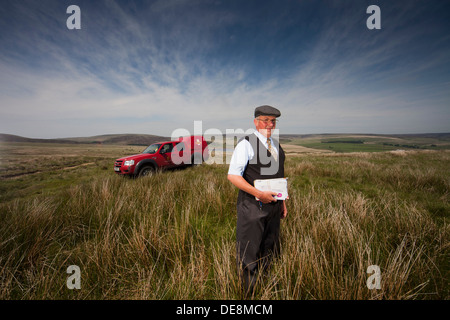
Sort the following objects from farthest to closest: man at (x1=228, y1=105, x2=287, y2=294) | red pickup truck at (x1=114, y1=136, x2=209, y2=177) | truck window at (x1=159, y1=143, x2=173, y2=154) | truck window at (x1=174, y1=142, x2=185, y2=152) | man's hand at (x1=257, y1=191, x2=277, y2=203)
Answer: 1. truck window at (x1=174, y1=142, x2=185, y2=152)
2. truck window at (x1=159, y1=143, x2=173, y2=154)
3. red pickup truck at (x1=114, y1=136, x2=209, y2=177)
4. man at (x1=228, y1=105, x2=287, y2=294)
5. man's hand at (x1=257, y1=191, x2=277, y2=203)

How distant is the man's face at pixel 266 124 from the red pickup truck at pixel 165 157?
6.46 metres

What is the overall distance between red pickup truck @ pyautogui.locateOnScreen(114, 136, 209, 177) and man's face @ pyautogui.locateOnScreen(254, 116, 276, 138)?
646 centimetres

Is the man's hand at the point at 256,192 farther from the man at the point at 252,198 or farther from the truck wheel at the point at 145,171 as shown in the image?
the truck wheel at the point at 145,171

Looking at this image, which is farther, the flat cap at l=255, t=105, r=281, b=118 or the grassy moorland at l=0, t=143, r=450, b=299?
the flat cap at l=255, t=105, r=281, b=118

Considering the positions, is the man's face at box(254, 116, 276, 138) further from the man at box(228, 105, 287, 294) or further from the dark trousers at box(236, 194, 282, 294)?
the dark trousers at box(236, 194, 282, 294)

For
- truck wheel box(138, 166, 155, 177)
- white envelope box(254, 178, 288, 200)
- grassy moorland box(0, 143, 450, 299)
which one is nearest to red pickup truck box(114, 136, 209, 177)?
truck wheel box(138, 166, 155, 177)

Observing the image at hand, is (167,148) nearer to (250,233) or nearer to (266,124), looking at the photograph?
(266,124)

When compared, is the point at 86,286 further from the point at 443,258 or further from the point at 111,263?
the point at 443,258

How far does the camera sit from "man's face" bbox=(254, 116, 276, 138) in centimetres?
170

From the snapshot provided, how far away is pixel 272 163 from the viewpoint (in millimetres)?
1620

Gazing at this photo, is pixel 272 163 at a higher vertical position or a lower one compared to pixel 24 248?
higher

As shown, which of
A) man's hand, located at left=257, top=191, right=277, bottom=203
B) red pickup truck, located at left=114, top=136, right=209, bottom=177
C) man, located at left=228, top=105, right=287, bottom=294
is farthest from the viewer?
red pickup truck, located at left=114, top=136, right=209, bottom=177
